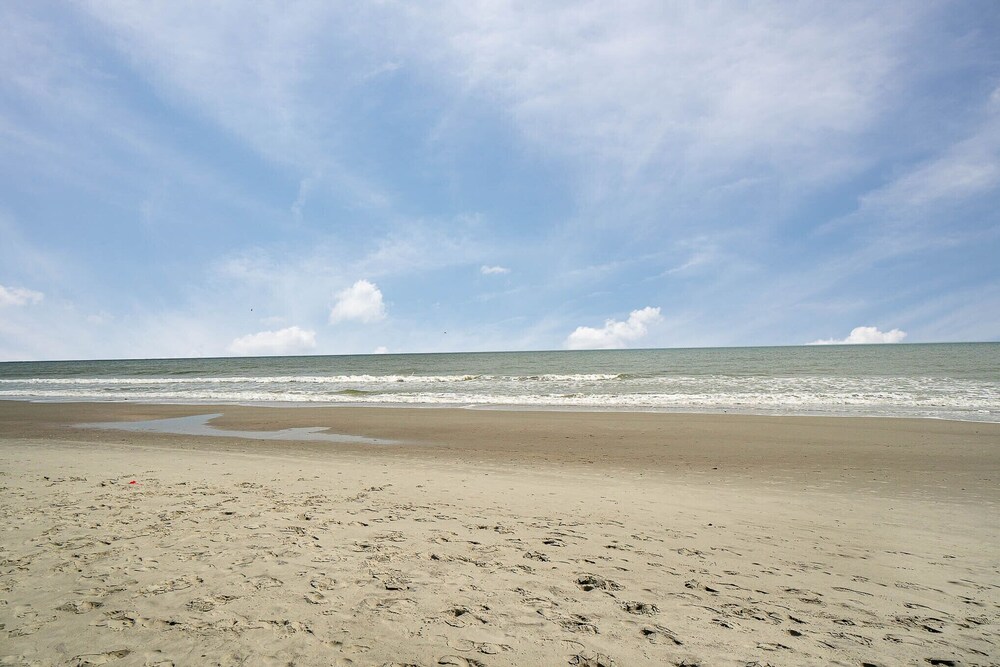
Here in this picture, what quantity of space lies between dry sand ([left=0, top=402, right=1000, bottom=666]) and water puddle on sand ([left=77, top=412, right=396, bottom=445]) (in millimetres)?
3822

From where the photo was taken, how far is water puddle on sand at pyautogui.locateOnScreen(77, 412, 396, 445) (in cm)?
1486

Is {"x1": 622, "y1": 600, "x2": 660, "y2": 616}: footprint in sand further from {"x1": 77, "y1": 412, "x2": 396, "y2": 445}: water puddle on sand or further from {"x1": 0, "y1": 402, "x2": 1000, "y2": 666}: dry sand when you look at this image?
{"x1": 77, "y1": 412, "x2": 396, "y2": 445}: water puddle on sand

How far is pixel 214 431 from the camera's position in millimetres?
16859

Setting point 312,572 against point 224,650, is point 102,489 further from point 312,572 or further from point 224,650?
point 224,650

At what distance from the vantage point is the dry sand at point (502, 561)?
11.6 ft

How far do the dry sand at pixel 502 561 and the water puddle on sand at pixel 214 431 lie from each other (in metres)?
3.82

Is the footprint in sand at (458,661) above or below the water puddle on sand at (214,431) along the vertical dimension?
below

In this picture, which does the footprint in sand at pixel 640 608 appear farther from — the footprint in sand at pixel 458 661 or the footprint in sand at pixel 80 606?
the footprint in sand at pixel 80 606

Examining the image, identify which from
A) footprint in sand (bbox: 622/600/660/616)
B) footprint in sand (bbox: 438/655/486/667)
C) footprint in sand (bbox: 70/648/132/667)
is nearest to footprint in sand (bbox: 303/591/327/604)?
footprint in sand (bbox: 70/648/132/667)

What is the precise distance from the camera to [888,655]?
138 inches

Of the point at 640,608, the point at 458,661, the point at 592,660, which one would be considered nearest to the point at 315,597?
the point at 458,661

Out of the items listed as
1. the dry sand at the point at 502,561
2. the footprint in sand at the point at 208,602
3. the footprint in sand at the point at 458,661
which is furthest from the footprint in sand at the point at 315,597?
the footprint in sand at the point at 458,661

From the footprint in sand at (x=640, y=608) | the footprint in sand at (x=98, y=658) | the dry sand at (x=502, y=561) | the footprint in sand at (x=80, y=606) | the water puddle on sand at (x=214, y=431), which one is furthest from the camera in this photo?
the water puddle on sand at (x=214, y=431)

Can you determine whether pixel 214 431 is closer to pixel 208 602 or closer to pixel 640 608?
pixel 208 602
